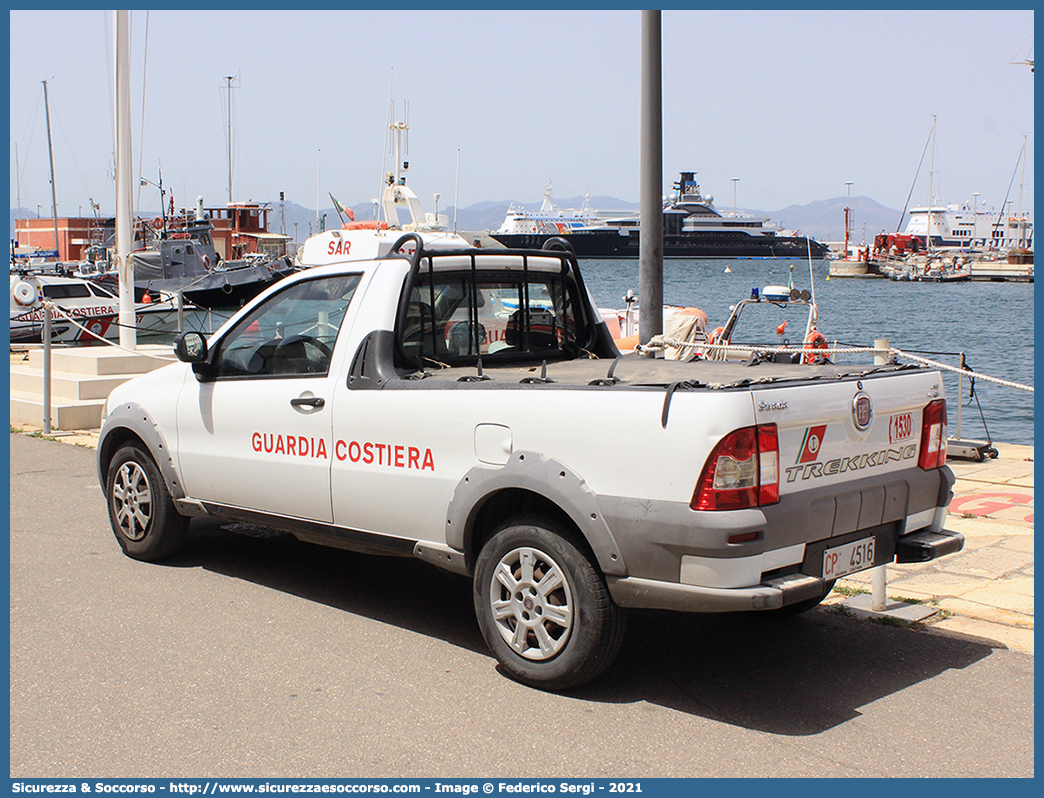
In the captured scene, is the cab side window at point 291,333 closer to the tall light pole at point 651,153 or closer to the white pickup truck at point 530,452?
the white pickup truck at point 530,452

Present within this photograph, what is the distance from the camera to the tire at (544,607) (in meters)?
4.55

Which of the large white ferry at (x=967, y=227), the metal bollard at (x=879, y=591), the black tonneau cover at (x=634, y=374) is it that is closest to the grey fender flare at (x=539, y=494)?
the black tonneau cover at (x=634, y=374)

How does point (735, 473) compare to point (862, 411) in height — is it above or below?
below

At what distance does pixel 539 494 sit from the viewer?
4.74 metres

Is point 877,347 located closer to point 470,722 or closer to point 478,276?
point 478,276

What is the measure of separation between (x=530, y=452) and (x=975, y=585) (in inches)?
130

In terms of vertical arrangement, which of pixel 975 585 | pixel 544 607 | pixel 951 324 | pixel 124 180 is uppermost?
pixel 124 180

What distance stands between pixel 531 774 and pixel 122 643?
2408 mm

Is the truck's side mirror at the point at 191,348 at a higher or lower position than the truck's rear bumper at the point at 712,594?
higher

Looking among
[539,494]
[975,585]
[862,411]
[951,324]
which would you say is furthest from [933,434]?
[951,324]

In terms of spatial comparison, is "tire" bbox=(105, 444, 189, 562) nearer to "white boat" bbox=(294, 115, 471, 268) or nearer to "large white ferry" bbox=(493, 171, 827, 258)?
"white boat" bbox=(294, 115, 471, 268)

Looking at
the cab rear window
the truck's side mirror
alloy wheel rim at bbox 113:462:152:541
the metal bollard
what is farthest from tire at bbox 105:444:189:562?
the metal bollard

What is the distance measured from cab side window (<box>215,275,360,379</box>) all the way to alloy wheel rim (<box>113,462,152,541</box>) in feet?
3.48

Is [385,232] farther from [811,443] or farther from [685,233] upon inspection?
[685,233]
